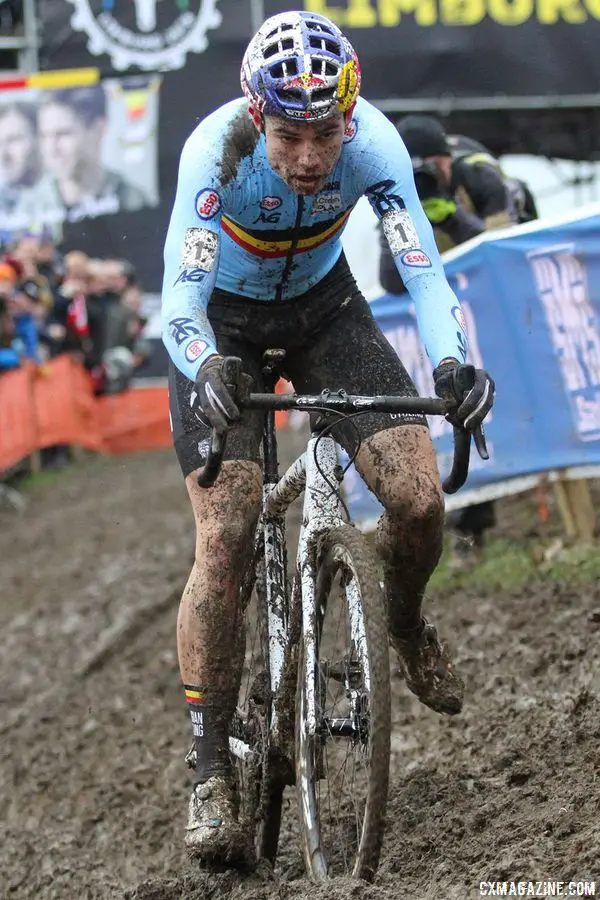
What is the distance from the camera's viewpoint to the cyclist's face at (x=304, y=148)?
4.34m

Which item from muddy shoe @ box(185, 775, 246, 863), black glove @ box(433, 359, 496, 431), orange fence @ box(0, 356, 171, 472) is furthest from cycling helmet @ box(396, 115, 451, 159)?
orange fence @ box(0, 356, 171, 472)

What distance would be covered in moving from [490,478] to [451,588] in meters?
0.69

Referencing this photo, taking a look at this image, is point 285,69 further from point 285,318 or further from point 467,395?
point 467,395

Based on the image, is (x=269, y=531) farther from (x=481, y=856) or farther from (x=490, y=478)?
(x=490, y=478)

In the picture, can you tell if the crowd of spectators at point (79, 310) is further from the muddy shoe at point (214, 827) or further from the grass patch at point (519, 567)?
the muddy shoe at point (214, 827)

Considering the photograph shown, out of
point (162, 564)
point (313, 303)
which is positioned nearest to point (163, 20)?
point (162, 564)

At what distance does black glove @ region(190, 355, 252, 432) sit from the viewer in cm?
405

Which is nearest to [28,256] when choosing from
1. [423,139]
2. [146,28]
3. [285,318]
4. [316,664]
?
[146,28]

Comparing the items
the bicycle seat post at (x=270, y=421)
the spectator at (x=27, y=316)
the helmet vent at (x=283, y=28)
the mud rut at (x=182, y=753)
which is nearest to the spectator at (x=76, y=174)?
the spectator at (x=27, y=316)

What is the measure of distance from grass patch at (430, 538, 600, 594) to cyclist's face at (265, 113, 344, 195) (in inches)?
153

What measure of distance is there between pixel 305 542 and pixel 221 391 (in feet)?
2.38

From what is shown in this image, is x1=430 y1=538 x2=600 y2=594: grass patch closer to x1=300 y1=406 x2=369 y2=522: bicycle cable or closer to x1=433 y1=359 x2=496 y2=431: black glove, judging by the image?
x1=300 y1=406 x2=369 y2=522: bicycle cable

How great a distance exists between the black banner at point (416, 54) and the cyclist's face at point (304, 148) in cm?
955

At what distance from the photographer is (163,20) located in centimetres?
1488
